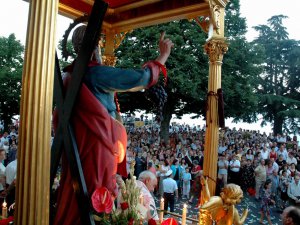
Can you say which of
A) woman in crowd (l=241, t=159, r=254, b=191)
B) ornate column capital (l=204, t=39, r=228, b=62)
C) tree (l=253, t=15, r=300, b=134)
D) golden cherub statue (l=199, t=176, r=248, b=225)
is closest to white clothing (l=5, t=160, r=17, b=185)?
ornate column capital (l=204, t=39, r=228, b=62)

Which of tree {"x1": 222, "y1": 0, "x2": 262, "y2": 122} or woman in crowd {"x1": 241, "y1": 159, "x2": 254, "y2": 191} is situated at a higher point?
tree {"x1": 222, "y1": 0, "x2": 262, "y2": 122}

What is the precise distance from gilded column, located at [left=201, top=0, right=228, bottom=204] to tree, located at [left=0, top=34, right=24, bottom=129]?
75.8ft

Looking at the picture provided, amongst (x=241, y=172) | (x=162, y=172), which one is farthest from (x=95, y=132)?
(x=241, y=172)

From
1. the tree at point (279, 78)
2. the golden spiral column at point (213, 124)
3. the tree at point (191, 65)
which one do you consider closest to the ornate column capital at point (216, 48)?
the golden spiral column at point (213, 124)

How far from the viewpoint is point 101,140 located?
2445 mm

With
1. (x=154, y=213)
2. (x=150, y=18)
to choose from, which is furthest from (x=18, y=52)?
(x=154, y=213)

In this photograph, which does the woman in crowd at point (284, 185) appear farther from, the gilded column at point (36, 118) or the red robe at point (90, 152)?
the gilded column at point (36, 118)

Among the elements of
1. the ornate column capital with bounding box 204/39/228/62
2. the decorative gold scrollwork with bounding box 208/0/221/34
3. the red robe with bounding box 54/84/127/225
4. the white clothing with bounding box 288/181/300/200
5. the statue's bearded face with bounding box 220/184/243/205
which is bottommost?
the white clothing with bounding box 288/181/300/200

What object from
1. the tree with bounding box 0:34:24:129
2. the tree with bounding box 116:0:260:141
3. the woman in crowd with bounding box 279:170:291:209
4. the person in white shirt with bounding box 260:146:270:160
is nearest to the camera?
the woman in crowd with bounding box 279:170:291:209

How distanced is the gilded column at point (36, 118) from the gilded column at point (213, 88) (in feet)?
12.8

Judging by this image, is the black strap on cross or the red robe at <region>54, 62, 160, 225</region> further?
the red robe at <region>54, 62, 160, 225</region>

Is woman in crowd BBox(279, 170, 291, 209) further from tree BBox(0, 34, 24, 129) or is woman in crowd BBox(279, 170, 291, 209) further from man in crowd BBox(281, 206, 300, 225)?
tree BBox(0, 34, 24, 129)

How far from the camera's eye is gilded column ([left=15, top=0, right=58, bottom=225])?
5.73ft

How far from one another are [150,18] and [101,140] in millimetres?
4058
